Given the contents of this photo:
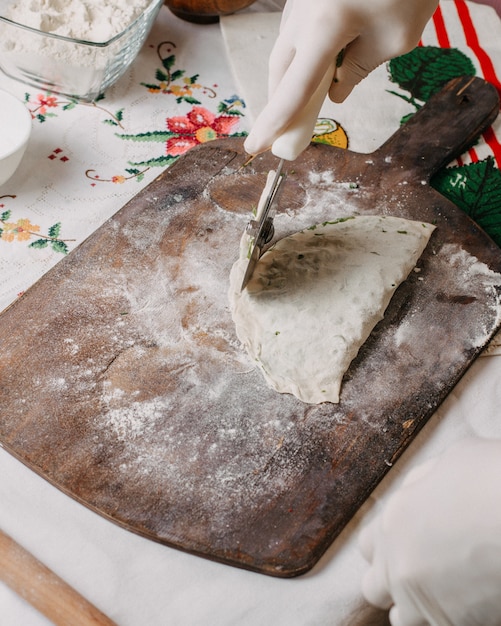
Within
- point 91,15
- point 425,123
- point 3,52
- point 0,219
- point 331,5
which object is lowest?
point 0,219

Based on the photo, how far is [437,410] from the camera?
130 cm

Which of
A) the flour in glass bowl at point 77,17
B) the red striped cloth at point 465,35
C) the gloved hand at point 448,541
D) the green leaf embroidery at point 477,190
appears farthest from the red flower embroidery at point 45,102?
the gloved hand at point 448,541

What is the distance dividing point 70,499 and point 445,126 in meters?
1.26

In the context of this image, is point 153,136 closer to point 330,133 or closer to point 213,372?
point 330,133

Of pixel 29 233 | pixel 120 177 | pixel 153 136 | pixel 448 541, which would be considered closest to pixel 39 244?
pixel 29 233

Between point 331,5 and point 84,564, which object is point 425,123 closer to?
point 331,5

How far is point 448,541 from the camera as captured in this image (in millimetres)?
784

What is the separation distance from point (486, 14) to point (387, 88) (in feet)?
1.75

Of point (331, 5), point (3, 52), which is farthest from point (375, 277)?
point (3, 52)

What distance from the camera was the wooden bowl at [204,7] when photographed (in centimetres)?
205

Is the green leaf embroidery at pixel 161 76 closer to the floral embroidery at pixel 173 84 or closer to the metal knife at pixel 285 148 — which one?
the floral embroidery at pixel 173 84

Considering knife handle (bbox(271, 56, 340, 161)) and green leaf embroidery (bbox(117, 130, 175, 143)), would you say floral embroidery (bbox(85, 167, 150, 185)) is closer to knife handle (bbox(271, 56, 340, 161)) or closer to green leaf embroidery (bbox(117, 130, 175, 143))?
green leaf embroidery (bbox(117, 130, 175, 143))

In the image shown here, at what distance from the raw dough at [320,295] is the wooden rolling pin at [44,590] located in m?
0.47

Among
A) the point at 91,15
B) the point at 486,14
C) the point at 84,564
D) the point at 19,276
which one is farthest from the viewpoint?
the point at 486,14
